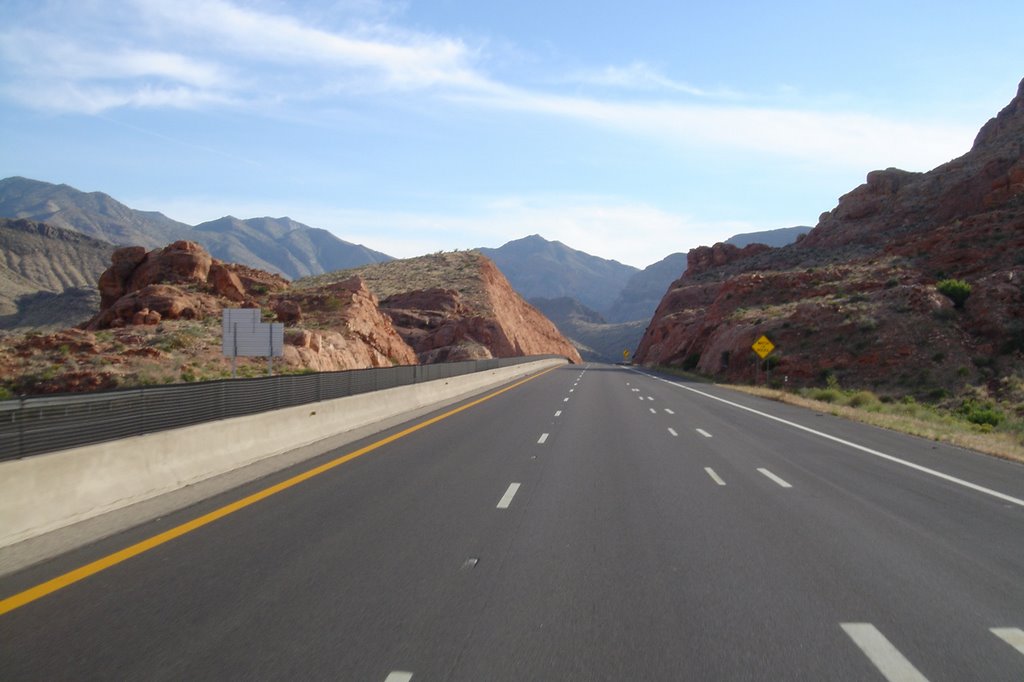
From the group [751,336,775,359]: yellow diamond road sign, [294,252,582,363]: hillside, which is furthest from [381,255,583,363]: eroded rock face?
[751,336,775,359]: yellow diamond road sign

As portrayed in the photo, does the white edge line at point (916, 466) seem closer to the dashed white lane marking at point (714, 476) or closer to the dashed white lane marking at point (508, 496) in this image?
the dashed white lane marking at point (714, 476)

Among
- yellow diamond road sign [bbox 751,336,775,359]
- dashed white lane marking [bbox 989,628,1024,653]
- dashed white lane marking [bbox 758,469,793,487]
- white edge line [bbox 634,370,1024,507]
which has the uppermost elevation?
yellow diamond road sign [bbox 751,336,775,359]

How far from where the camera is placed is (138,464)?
971 cm

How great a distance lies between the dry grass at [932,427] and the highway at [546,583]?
628cm

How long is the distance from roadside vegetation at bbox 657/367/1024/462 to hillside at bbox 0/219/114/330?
3146 inches

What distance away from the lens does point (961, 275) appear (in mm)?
55438

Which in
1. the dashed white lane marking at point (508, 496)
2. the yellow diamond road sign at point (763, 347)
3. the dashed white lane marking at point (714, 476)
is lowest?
the dashed white lane marking at point (714, 476)

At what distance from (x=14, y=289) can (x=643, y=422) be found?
114220 mm

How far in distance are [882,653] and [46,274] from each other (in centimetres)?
14918

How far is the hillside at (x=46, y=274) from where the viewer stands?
3625 inches

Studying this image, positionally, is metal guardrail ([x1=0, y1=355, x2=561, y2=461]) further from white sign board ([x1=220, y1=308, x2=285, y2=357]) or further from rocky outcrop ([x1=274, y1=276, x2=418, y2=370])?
rocky outcrop ([x1=274, y1=276, x2=418, y2=370])

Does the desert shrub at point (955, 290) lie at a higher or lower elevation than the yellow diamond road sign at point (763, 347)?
higher

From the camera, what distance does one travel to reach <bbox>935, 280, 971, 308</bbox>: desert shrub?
48081 mm

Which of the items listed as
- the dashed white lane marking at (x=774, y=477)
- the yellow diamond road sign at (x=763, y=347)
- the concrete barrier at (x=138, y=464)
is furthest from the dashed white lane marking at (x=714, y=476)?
the yellow diamond road sign at (x=763, y=347)
